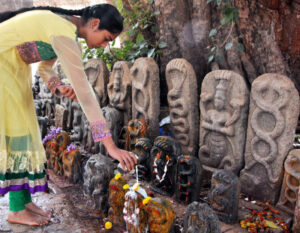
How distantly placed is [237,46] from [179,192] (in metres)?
1.87

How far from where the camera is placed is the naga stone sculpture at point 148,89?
318 centimetres

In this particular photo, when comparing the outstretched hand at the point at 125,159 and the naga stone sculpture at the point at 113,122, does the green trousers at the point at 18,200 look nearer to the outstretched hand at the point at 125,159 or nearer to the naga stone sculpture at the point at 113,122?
the outstretched hand at the point at 125,159

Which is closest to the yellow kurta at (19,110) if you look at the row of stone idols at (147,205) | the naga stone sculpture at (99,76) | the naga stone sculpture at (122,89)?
the row of stone idols at (147,205)

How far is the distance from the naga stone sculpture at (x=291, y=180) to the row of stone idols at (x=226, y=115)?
0.26ft

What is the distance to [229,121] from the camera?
8.71ft

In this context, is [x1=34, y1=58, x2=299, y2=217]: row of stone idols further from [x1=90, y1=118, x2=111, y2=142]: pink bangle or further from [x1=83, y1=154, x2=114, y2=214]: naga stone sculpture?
[x1=90, y1=118, x2=111, y2=142]: pink bangle

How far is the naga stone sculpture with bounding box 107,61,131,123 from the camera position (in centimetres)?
357

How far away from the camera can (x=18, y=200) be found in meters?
2.24

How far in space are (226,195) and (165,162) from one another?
0.62 meters

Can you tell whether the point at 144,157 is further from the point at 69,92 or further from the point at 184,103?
the point at 69,92

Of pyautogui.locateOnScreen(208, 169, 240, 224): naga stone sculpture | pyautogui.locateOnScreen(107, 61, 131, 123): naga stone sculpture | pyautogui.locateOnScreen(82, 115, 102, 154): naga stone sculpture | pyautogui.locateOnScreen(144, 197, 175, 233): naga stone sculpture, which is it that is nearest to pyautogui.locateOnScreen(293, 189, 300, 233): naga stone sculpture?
pyautogui.locateOnScreen(208, 169, 240, 224): naga stone sculpture

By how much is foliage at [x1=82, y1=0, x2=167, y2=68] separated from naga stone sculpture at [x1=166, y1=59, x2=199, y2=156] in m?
0.99

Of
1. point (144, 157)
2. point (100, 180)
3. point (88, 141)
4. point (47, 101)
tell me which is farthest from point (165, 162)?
point (47, 101)

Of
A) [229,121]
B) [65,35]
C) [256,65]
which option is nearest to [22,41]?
[65,35]
